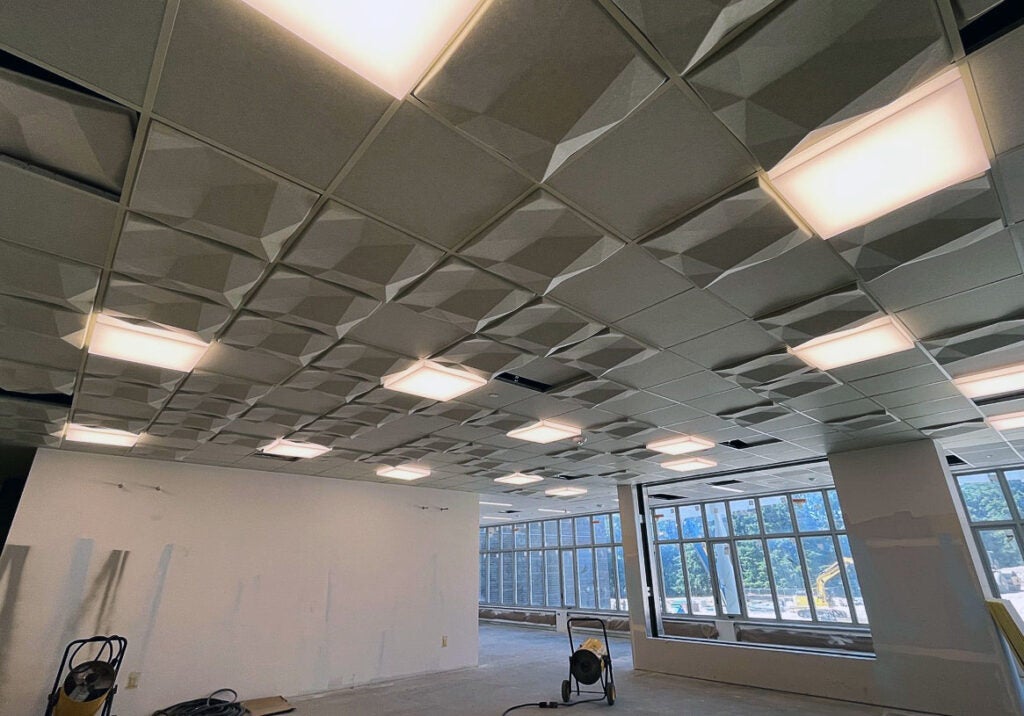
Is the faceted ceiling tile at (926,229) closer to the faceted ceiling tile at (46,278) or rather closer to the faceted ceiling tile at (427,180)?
the faceted ceiling tile at (427,180)

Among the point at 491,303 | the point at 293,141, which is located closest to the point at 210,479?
the point at 491,303

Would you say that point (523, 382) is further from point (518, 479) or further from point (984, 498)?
point (984, 498)

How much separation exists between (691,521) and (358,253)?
1208 centimetres

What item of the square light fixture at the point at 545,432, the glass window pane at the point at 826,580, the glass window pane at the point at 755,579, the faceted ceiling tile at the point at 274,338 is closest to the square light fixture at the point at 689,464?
the square light fixture at the point at 545,432

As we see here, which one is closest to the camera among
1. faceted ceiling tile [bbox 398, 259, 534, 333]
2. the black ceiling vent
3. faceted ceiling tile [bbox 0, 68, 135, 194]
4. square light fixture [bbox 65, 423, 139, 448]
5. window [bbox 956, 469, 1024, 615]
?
faceted ceiling tile [bbox 0, 68, 135, 194]

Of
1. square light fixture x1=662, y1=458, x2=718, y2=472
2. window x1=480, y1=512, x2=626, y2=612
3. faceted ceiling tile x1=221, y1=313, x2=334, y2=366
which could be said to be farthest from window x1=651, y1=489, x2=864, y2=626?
faceted ceiling tile x1=221, y1=313, x2=334, y2=366

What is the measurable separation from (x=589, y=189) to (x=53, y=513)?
694 cm

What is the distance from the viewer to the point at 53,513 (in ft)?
17.9

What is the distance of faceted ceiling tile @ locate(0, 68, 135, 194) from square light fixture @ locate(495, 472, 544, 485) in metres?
6.37

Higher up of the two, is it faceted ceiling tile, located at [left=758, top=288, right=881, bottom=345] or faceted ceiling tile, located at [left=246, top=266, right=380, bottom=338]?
faceted ceiling tile, located at [left=758, top=288, right=881, bottom=345]

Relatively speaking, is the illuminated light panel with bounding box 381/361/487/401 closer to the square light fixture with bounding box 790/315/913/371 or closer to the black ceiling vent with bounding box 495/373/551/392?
the black ceiling vent with bounding box 495/373/551/392

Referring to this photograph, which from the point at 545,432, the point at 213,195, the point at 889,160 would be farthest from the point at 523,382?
the point at 889,160

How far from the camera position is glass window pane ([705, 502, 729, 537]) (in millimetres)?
11576

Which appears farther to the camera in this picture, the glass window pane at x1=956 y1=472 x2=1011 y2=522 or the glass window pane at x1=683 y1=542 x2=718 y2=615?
the glass window pane at x1=683 y1=542 x2=718 y2=615
